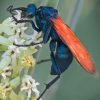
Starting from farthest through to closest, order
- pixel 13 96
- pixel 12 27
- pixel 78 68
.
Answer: pixel 78 68 → pixel 12 27 → pixel 13 96

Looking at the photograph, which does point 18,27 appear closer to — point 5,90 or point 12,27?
point 12,27

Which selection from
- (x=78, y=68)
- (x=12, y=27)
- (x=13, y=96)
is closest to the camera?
(x=13, y=96)

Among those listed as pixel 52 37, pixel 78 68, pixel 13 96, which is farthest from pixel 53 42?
pixel 13 96

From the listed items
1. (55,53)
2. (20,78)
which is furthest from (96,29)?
(20,78)

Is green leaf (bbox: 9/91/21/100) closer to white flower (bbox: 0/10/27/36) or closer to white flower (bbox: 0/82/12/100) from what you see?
white flower (bbox: 0/82/12/100)

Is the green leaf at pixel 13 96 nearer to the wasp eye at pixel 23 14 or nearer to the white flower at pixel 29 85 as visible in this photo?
the white flower at pixel 29 85

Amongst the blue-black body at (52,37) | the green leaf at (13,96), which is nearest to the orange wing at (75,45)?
the blue-black body at (52,37)

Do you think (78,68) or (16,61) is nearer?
(16,61)
